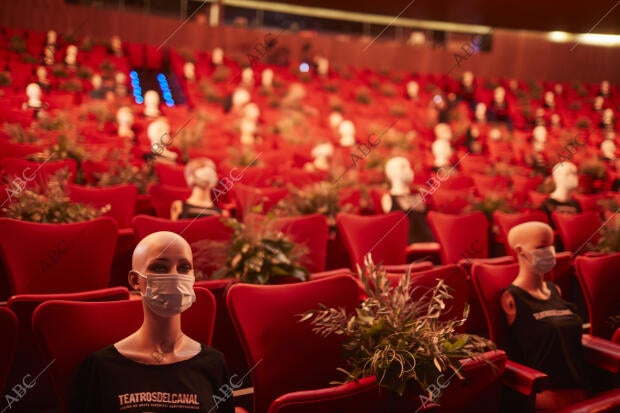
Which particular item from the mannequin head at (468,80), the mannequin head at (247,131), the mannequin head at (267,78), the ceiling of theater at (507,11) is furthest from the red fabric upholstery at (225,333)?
the mannequin head at (468,80)

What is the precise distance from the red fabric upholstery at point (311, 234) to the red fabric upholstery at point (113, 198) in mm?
977

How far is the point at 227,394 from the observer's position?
1.58 meters

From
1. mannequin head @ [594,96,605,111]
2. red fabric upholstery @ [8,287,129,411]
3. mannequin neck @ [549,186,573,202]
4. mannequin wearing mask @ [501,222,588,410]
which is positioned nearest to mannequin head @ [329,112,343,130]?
mannequin neck @ [549,186,573,202]

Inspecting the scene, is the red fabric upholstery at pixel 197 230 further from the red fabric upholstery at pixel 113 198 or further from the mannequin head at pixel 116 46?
the mannequin head at pixel 116 46

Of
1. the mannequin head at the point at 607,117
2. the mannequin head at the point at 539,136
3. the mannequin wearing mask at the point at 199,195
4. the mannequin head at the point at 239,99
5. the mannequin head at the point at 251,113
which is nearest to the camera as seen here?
the mannequin wearing mask at the point at 199,195

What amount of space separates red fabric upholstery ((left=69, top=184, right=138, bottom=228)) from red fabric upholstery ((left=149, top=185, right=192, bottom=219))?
→ 0.24 metres

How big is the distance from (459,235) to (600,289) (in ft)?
3.02

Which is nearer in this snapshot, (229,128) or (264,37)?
(229,128)

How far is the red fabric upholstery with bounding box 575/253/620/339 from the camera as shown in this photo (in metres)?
2.65

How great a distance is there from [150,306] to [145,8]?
1124 cm

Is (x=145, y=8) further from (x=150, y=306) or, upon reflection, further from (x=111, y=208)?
(x=150, y=306)

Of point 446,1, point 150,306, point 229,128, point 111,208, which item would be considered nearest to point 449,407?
point 150,306

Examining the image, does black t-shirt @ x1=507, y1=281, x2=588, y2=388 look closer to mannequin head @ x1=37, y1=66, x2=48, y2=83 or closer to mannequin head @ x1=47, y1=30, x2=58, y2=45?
mannequin head @ x1=37, y1=66, x2=48, y2=83

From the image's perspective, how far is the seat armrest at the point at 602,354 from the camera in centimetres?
221
